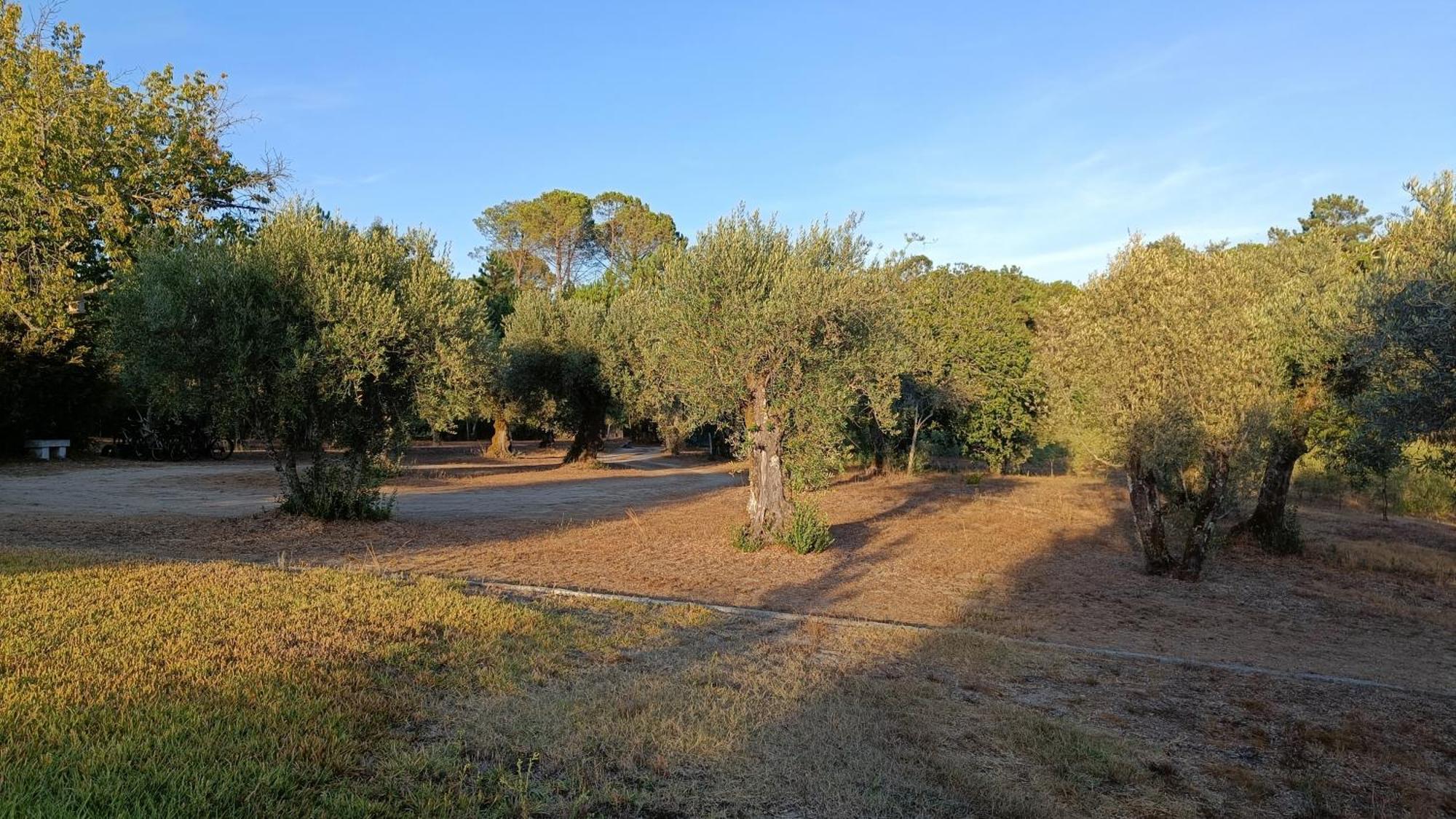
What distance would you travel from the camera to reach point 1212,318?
13438 mm

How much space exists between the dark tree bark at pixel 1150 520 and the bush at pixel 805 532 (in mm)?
5637

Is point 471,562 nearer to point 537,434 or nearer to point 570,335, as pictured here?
point 570,335

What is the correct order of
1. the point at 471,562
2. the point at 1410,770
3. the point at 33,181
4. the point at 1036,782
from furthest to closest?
the point at 33,181, the point at 471,562, the point at 1410,770, the point at 1036,782

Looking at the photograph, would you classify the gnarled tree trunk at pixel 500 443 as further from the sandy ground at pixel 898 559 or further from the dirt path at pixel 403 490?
the sandy ground at pixel 898 559

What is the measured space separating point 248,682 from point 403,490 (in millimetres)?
22093

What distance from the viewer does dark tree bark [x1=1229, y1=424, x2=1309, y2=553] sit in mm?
17531

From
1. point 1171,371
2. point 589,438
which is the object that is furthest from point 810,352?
point 589,438

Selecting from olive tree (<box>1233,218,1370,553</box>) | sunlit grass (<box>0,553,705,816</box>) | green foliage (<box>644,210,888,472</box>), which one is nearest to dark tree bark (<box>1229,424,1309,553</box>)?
olive tree (<box>1233,218,1370,553</box>)

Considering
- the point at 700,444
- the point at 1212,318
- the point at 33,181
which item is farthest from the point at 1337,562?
the point at 700,444

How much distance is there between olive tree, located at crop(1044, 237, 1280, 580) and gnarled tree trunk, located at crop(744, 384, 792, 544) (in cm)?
547

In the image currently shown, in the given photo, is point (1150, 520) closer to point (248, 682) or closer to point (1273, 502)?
point (1273, 502)

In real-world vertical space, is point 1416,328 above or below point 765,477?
above

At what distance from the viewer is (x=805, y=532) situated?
15109 mm

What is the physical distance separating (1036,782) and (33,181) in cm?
3184
